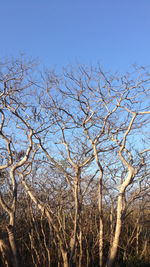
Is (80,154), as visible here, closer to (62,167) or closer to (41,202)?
(62,167)

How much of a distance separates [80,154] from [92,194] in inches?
49.2

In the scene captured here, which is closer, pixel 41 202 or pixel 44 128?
pixel 41 202

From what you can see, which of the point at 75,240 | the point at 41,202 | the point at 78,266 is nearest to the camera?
the point at 75,240

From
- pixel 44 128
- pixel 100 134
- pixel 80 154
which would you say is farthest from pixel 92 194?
pixel 44 128

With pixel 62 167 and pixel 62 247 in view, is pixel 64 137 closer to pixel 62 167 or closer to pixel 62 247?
pixel 62 167

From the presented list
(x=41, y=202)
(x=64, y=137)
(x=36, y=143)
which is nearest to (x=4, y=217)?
(x=41, y=202)

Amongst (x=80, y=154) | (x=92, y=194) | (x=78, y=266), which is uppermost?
(x=80, y=154)

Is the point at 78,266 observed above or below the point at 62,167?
below

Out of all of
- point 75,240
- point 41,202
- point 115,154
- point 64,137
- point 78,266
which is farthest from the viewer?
point 115,154

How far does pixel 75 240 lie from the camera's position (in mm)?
6043

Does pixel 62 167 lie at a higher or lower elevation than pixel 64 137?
lower

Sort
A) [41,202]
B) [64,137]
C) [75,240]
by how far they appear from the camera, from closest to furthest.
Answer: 1. [75,240]
2. [41,202]
3. [64,137]

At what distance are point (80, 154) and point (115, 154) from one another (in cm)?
122

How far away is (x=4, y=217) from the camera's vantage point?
26.5 ft
